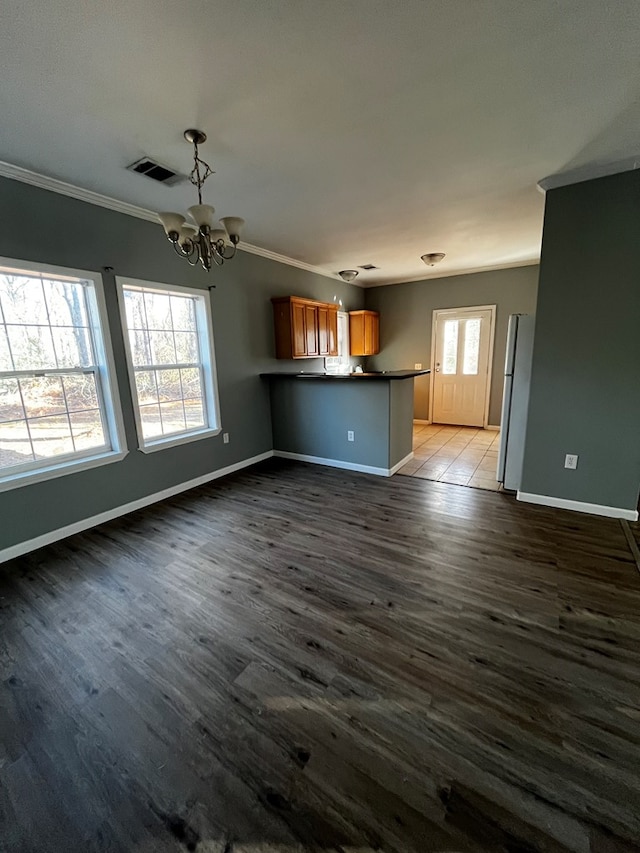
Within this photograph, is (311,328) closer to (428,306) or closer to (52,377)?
(428,306)

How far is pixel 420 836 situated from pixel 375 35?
9.45 feet

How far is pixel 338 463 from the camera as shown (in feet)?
14.5

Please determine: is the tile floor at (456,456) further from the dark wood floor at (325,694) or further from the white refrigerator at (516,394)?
the dark wood floor at (325,694)

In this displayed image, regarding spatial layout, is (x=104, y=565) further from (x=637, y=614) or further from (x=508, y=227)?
(x=508, y=227)

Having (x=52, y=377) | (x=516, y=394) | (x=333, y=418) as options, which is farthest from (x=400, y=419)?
(x=52, y=377)

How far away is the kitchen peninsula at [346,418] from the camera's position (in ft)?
13.1

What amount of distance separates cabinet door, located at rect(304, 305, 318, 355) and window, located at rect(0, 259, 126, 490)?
104 inches

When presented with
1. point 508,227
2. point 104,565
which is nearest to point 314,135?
point 508,227

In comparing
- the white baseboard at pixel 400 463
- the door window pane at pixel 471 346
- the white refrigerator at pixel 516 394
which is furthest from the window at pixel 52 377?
the door window pane at pixel 471 346

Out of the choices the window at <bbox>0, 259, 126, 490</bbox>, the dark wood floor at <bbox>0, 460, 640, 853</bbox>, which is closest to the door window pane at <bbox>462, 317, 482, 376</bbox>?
the dark wood floor at <bbox>0, 460, 640, 853</bbox>

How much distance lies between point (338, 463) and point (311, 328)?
2.05 m

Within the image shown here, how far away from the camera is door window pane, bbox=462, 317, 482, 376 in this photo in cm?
599

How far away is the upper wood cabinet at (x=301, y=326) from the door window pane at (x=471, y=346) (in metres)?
2.40

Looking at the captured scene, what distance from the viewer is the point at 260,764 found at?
124 cm
